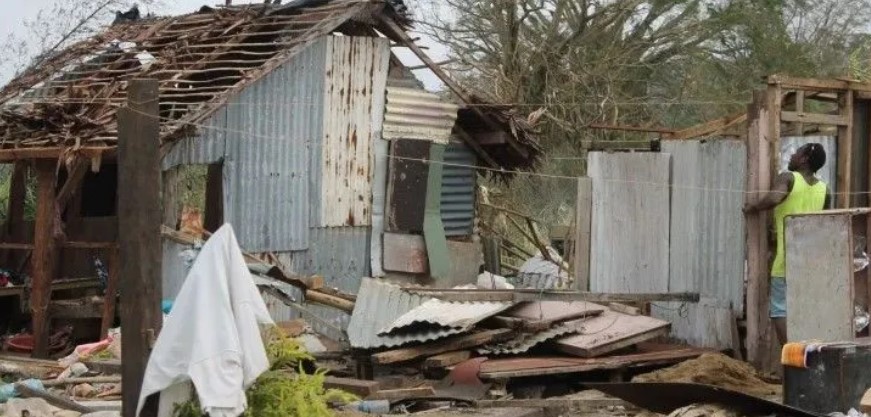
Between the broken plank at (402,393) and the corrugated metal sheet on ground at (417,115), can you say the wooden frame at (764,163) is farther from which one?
the corrugated metal sheet on ground at (417,115)

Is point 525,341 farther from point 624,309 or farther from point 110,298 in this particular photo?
point 110,298

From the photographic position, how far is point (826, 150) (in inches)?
512

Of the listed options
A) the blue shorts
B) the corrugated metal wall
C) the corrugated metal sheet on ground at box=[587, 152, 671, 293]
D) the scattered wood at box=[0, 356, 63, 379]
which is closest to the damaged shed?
the corrugated metal wall

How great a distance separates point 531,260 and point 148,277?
13.3 m

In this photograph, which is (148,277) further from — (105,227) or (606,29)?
(606,29)

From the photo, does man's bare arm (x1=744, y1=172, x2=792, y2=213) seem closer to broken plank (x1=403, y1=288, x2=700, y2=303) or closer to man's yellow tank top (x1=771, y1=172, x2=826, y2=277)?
man's yellow tank top (x1=771, y1=172, x2=826, y2=277)

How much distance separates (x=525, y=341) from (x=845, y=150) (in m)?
3.69

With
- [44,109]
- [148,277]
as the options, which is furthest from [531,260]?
[148,277]

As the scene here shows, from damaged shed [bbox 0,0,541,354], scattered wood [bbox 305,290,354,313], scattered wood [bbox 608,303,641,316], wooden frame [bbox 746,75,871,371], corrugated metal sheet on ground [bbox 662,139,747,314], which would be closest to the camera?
wooden frame [bbox 746,75,871,371]

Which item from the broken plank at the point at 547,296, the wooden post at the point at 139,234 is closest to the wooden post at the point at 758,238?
the broken plank at the point at 547,296

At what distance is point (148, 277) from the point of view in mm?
7852

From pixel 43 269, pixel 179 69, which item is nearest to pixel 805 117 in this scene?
pixel 179 69

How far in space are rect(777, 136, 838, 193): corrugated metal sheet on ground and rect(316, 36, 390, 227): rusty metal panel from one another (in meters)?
6.19

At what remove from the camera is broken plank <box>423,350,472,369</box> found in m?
12.5
